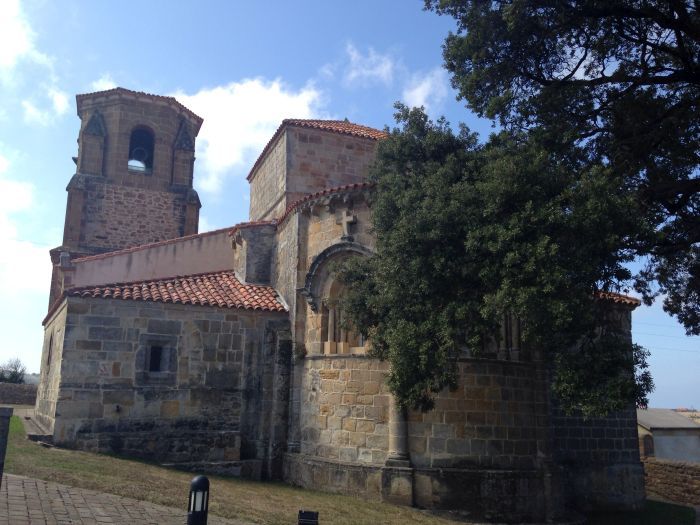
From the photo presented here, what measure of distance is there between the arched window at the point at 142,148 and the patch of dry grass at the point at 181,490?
15051 mm

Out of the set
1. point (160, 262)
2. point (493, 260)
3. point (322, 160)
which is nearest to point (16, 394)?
point (160, 262)

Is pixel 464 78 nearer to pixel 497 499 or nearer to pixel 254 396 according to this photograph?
pixel 497 499

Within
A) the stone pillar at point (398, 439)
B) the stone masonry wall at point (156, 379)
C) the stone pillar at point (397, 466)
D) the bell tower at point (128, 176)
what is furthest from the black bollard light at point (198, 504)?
the bell tower at point (128, 176)

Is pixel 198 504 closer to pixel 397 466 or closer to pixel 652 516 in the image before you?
pixel 397 466

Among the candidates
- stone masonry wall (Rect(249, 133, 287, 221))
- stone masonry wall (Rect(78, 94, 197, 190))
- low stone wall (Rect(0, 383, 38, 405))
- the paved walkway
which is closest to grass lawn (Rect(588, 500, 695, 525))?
the paved walkway

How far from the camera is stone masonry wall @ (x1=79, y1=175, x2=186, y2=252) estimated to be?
23.9 metres

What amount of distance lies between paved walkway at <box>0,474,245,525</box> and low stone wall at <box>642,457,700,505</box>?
579 inches

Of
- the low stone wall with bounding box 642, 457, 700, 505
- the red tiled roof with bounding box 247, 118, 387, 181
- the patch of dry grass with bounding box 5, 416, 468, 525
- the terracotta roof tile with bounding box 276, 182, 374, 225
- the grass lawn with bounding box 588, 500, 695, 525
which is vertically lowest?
the grass lawn with bounding box 588, 500, 695, 525

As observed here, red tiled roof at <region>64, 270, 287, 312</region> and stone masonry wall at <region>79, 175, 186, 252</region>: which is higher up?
stone masonry wall at <region>79, 175, 186, 252</region>

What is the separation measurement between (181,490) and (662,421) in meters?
21.4

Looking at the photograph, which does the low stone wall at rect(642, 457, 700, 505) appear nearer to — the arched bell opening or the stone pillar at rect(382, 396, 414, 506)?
the stone pillar at rect(382, 396, 414, 506)

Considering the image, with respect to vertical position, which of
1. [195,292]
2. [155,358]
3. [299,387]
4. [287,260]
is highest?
[287,260]

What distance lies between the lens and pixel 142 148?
2562cm

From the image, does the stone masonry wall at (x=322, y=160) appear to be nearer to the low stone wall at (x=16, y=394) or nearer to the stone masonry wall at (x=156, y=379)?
the stone masonry wall at (x=156, y=379)
